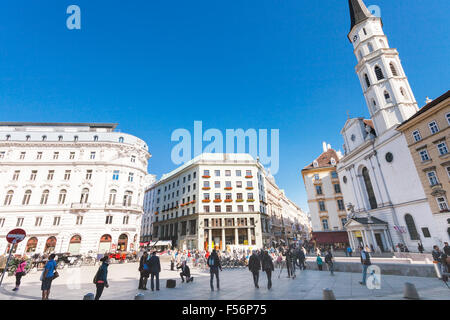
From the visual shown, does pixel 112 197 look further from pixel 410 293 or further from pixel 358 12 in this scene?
pixel 358 12

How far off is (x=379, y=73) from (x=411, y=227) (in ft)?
84.4

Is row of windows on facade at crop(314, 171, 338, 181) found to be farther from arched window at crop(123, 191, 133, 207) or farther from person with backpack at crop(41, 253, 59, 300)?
person with backpack at crop(41, 253, 59, 300)

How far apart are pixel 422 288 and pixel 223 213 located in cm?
3654

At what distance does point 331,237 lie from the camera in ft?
122

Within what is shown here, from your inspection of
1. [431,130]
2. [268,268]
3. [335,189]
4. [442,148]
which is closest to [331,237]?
Answer: [335,189]

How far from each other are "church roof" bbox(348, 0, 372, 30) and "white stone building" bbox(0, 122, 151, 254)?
157 feet

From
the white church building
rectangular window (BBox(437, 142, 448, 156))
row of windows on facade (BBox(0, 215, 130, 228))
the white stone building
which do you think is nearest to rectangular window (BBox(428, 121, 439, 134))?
rectangular window (BBox(437, 142, 448, 156))

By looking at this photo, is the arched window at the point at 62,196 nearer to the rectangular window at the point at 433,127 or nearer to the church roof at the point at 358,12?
the rectangular window at the point at 433,127

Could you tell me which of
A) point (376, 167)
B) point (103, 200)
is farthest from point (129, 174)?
point (376, 167)

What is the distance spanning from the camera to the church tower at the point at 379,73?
32375mm

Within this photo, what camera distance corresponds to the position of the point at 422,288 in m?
8.62
